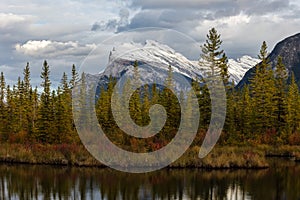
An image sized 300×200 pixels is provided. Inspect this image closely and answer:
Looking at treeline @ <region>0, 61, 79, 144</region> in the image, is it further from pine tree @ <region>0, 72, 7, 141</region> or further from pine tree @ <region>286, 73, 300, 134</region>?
pine tree @ <region>286, 73, 300, 134</region>

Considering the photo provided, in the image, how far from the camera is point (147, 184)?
33.9 m

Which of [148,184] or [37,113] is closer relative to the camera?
[148,184]

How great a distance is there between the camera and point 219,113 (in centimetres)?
5456

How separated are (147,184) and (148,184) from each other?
0.07 meters

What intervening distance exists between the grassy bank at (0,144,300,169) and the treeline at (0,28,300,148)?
5.55m

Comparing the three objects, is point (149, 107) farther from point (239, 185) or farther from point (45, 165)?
point (239, 185)

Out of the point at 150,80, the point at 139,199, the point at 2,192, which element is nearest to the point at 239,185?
the point at 139,199

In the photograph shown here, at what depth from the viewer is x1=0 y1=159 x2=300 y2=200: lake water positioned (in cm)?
3016

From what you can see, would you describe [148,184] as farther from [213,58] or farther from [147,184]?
[213,58]

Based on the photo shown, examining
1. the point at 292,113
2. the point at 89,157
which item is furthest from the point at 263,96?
the point at 89,157

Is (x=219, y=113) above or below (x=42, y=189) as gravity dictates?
above

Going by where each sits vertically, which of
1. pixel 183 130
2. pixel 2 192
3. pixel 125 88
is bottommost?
pixel 2 192

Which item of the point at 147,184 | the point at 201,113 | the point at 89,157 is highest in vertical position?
the point at 201,113

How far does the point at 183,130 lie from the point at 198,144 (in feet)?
19.3
